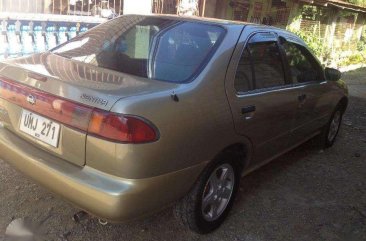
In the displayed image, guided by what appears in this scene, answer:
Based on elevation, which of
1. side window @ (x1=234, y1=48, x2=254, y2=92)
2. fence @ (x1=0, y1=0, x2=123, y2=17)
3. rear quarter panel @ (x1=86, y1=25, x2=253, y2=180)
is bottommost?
rear quarter panel @ (x1=86, y1=25, x2=253, y2=180)

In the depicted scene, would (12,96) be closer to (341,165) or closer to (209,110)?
(209,110)

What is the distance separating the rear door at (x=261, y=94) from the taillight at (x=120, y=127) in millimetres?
825

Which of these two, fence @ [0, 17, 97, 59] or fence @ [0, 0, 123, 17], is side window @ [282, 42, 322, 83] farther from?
fence @ [0, 0, 123, 17]

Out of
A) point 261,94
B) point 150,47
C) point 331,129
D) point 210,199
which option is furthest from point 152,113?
point 331,129

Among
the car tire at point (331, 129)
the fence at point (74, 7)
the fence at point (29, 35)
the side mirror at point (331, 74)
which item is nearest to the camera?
the side mirror at point (331, 74)

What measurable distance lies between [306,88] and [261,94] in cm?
96

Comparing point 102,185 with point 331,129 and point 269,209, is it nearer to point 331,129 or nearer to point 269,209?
point 269,209

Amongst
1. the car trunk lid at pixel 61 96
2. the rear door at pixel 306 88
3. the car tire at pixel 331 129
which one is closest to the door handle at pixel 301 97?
the rear door at pixel 306 88

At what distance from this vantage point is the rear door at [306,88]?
385 centimetres

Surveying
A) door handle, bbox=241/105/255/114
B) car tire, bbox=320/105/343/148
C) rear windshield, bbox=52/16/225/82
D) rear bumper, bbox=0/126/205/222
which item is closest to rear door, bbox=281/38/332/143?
car tire, bbox=320/105/343/148

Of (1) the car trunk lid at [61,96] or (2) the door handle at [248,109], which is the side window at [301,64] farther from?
(1) the car trunk lid at [61,96]

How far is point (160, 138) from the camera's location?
2.34 meters

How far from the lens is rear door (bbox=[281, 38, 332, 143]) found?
3.85m

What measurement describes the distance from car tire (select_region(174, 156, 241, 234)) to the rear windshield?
0.73m
